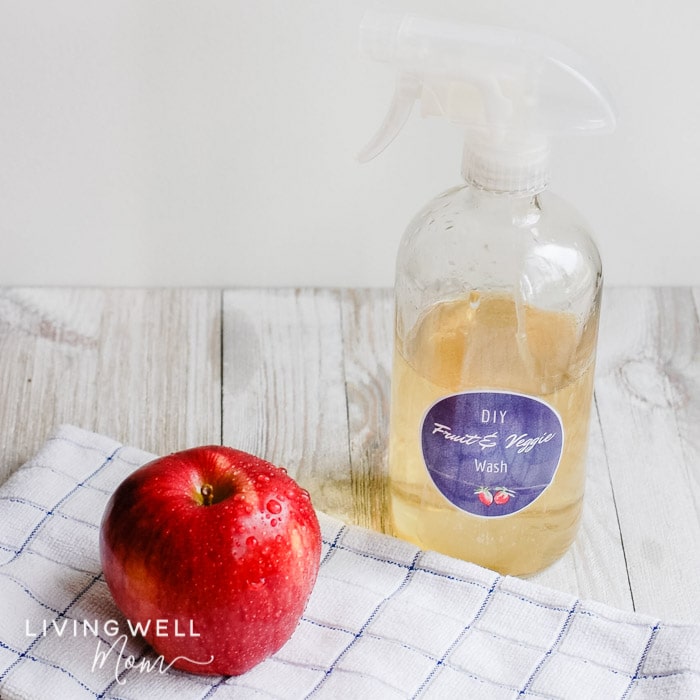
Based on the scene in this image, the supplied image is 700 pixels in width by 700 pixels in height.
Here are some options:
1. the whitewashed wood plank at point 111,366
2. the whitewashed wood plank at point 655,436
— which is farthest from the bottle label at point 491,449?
the whitewashed wood plank at point 111,366

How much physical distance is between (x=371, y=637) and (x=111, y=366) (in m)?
0.34

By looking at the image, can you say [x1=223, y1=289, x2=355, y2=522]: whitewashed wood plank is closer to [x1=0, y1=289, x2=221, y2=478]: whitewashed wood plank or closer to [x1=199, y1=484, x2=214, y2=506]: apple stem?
[x1=0, y1=289, x2=221, y2=478]: whitewashed wood plank

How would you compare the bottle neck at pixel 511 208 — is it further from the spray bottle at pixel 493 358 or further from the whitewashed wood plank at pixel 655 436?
the whitewashed wood plank at pixel 655 436

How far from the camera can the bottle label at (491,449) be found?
67 centimetres

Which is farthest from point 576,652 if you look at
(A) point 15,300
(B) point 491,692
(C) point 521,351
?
(A) point 15,300

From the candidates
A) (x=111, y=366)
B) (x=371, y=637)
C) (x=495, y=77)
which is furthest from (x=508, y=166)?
(x=111, y=366)

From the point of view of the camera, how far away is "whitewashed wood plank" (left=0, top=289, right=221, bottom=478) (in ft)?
2.80

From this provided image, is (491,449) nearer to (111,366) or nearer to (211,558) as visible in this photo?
(211,558)

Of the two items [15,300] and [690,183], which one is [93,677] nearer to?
[15,300]

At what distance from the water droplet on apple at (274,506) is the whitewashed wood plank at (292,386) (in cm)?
16

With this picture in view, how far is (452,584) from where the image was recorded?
2.29 ft

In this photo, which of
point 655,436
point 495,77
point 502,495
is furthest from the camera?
point 655,436

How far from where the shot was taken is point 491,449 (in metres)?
0.68

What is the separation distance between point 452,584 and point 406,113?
0.28m
